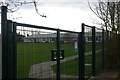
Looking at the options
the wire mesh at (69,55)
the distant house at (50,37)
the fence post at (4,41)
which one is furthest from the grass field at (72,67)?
the fence post at (4,41)

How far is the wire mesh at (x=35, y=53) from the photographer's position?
683cm

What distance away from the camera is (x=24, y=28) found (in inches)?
279

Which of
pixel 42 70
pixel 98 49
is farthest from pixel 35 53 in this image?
pixel 98 49

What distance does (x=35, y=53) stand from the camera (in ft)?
24.3

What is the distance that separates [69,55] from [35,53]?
3.41m

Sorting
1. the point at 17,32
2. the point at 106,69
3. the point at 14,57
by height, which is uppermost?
the point at 17,32

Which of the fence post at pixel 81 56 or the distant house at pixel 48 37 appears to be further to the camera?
the fence post at pixel 81 56

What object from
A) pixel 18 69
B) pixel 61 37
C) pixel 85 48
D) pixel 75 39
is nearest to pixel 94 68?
pixel 85 48

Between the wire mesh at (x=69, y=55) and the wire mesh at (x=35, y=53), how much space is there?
0.94 meters

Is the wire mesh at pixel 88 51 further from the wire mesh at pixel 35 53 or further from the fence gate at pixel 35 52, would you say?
the wire mesh at pixel 35 53

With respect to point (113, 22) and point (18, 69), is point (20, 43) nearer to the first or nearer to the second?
point (18, 69)

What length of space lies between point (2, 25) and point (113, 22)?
1470 centimetres

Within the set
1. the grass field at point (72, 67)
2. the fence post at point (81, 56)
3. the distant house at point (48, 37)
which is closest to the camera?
the distant house at point (48, 37)

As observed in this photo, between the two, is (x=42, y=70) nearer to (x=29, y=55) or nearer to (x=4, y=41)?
(x=29, y=55)
